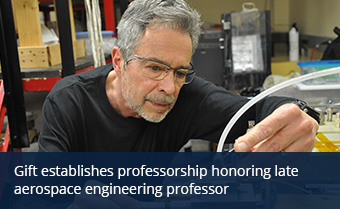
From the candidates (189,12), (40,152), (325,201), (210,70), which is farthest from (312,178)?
(210,70)

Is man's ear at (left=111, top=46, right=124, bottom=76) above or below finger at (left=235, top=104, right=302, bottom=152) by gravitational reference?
above

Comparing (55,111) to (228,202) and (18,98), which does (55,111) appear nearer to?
(228,202)

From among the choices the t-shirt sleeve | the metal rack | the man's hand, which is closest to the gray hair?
the t-shirt sleeve

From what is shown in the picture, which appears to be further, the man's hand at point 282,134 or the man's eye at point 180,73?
the man's eye at point 180,73

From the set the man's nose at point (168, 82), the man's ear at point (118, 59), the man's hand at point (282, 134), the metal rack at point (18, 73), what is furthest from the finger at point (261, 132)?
the metal rack at point (18, 73)

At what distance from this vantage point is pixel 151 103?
1.10 m

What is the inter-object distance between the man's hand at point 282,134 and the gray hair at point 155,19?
1.39 ft

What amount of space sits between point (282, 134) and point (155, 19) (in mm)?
504

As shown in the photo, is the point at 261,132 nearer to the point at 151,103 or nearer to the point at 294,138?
the point at 294,138

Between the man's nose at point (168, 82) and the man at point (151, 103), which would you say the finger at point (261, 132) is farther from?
A: the man's nose at point (168, 82)

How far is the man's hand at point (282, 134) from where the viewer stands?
27.9 inches

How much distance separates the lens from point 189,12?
1.10 m

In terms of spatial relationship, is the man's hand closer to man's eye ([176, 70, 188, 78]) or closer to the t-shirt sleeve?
man's eye ([176, 70, 188, 78])

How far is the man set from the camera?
1.02 meters
